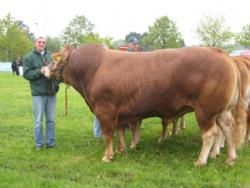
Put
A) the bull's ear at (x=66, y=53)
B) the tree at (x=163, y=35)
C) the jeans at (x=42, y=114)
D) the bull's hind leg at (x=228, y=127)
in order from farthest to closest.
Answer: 1. the tree at (x=163, y=35)
2. the jeans at (x=42, y=114)
3. the bull's ear at (x=66, y=53)
4. the bull's hind leg at (x=228, y=127)

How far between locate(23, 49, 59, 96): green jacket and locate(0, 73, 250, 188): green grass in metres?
1.20

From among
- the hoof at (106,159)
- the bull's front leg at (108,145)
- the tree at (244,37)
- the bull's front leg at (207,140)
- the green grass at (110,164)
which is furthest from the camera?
the tree at (244,37)

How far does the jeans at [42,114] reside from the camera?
8.61 meters

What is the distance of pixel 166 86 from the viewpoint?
7336 mm

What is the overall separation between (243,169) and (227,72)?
159 centimetres

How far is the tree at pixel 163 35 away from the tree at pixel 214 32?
11.4 meters

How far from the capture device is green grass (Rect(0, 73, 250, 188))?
643 cm

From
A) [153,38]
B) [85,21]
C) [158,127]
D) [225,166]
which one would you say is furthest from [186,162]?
[85,21]

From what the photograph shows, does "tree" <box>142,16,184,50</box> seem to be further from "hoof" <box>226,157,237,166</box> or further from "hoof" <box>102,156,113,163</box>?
"hoof" <box>226,157,237,166</box>

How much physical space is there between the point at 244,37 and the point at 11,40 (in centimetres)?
3216

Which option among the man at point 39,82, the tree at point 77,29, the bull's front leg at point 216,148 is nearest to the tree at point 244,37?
the tree at point 77,29

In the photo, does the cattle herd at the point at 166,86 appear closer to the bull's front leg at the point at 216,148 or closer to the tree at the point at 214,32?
the bull's front leg at the point at 216,148

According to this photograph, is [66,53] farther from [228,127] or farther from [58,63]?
[228,127]

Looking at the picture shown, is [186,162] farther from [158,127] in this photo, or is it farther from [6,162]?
[158,127]
